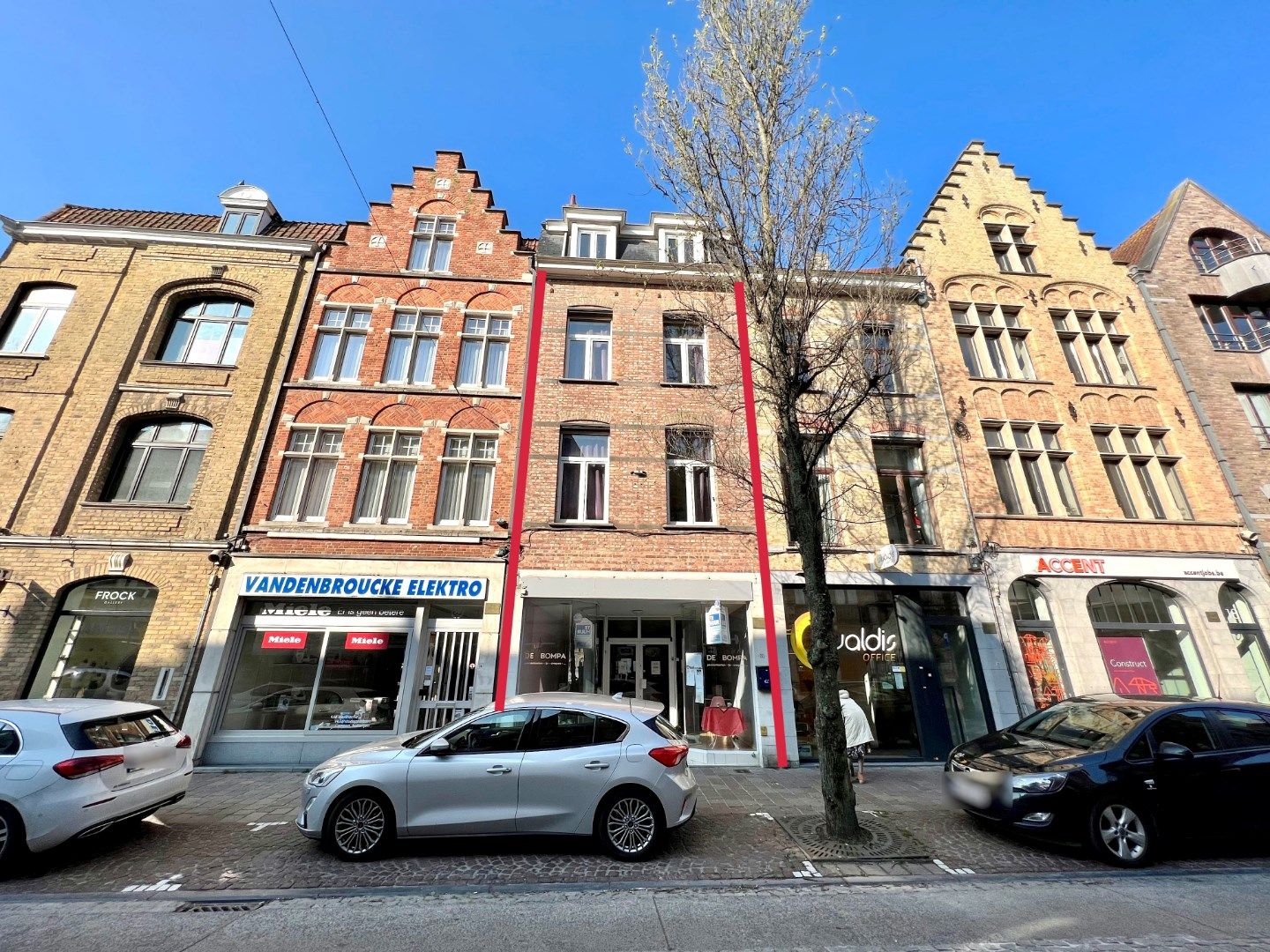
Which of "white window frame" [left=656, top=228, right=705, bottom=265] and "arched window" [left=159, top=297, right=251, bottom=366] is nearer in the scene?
"arched window" [left=159, top=297, right=251, bottom=366]

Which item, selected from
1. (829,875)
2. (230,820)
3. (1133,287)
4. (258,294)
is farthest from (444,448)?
(1133,287)

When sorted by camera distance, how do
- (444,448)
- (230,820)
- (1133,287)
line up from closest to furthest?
1. (230,820)
2. (444,448)
3. (1133,287)

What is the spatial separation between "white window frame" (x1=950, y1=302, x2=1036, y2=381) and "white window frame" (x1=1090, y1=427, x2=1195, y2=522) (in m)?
2.42

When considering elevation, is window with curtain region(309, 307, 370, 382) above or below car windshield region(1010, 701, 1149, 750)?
above

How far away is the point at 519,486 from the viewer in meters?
11.5

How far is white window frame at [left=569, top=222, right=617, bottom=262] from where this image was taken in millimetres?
14141

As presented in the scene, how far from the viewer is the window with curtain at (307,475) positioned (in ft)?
37.0

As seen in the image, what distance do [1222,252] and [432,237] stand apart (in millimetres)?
23131

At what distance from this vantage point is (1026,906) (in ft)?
15.3

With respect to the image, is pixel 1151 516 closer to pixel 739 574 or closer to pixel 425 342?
pixel 739 574

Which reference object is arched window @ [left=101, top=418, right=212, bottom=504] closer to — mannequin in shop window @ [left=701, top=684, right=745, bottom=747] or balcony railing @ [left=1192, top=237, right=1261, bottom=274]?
mannequin in shop window @ [left=701, top=684, right=745, bottom=747]

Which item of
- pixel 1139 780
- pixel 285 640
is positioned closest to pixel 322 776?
pixel 285 640

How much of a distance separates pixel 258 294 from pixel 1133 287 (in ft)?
78.5

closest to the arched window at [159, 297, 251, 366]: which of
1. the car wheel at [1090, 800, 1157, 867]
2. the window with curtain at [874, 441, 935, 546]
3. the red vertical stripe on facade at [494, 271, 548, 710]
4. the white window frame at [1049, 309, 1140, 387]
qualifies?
the red vertical stripe on facade at [494, 271, 548, 710]
